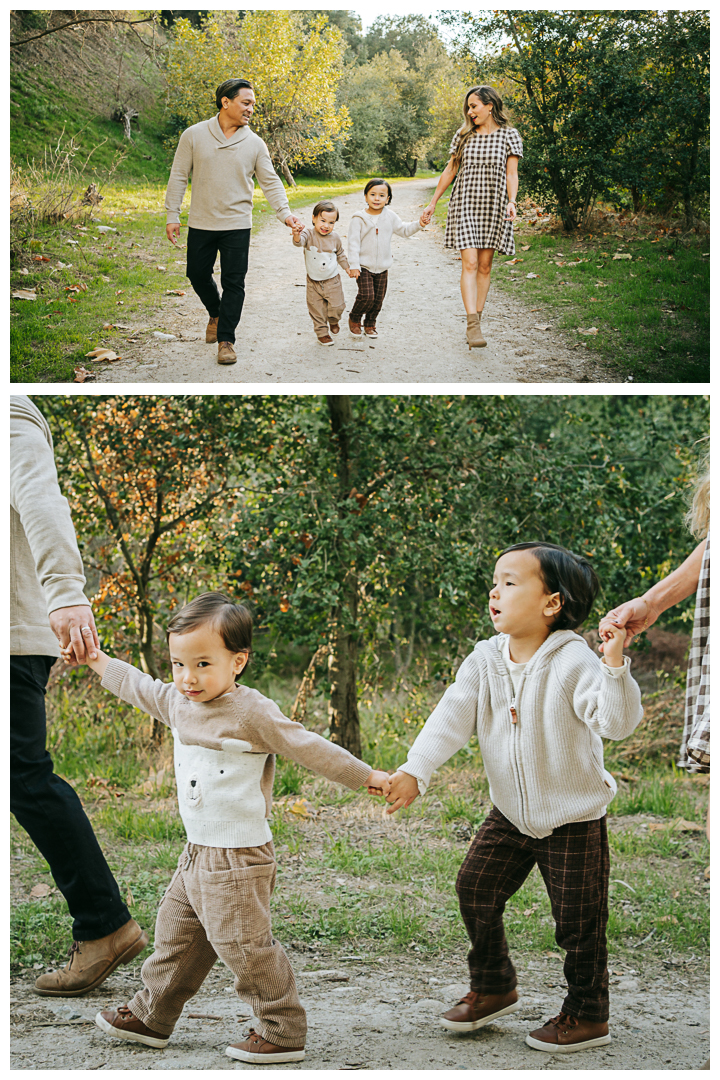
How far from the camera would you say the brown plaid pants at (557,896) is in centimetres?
262

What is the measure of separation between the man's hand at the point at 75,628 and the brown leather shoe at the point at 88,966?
1113 mm

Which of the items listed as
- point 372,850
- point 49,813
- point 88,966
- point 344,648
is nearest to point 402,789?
point 49,813

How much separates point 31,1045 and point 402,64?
6135mm

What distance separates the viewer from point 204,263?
5.33 meters

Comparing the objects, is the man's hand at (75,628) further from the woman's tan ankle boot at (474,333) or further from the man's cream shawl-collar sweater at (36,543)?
the woman's tan ankle boot at (474,333)

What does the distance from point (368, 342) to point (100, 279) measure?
2.03 metres

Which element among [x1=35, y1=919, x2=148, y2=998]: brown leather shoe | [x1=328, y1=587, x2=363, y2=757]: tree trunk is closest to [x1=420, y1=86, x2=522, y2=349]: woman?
[x1=328, y1=587, x2=363, y2=757]: tree trunk

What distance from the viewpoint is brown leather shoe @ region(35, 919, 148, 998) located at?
301cm

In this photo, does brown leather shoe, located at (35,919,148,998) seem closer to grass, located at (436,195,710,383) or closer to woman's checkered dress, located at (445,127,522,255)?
woman's checkered dress, located at (445,127,522,255)

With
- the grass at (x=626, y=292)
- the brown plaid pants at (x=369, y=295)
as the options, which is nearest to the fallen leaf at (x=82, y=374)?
the brown plaid pants at (x=369, y=295)

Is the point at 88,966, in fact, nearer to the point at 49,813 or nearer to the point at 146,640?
the point at 49,813

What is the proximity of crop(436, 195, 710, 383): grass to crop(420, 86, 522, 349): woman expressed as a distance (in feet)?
1.90

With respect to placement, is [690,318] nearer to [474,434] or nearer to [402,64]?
[474,434]

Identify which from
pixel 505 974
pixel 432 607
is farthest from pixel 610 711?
pixel 432 607
